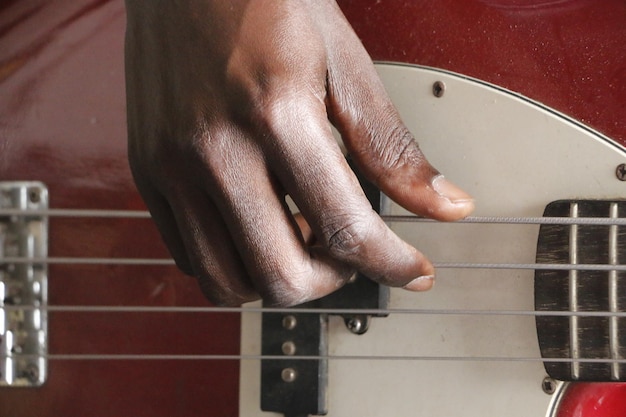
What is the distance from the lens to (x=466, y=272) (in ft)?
2.64

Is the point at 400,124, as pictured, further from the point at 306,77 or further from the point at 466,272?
the point at 466,272

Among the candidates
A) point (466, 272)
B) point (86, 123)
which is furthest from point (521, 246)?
point (86, 123)

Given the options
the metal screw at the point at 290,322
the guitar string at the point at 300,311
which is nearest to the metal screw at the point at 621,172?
the guitar string at the point at 300,311

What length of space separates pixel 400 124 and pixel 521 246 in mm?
249

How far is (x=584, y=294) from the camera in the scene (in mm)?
760

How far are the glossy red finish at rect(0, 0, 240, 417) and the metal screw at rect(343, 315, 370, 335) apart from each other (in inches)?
5.4

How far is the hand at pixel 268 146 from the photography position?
22.5 inches

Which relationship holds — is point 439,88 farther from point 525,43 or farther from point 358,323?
point 358,323

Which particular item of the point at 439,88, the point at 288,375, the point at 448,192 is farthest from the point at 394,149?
the point at 288,375

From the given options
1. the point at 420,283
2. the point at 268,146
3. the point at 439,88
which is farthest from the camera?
the point at 439,88

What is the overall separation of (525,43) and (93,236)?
545mm

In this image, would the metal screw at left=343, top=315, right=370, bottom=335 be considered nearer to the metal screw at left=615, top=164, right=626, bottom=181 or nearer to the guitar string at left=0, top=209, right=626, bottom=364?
the guitar string at left=0, top=209, right=626, bottom=364

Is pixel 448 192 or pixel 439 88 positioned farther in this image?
pixel 439 88

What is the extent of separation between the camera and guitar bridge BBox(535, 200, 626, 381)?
0.75m
